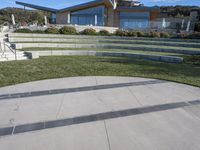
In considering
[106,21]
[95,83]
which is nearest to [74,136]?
[95,83]

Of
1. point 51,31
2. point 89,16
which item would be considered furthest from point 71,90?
point 89,16

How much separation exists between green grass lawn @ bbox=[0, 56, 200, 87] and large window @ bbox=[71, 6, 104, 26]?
75.0 feet

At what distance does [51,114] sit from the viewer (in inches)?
152

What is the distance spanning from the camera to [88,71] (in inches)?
291

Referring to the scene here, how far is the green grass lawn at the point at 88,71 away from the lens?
6.51 metres

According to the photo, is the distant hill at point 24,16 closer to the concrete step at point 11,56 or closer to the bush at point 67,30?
the bush at point 67,30

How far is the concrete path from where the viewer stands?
9.70 feet

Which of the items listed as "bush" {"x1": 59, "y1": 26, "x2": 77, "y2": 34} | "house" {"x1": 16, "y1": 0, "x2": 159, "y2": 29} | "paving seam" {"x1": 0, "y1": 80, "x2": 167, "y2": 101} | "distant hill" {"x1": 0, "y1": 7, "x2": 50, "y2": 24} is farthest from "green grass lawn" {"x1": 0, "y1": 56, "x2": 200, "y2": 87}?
"distant hill" {"x1": 0, "y1": 7, "x2": 50, "y2": 24}

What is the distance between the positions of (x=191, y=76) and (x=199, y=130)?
13.2ft

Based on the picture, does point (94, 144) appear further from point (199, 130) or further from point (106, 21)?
point (106, 21)

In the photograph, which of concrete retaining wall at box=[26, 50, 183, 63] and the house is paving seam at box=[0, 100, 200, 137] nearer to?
concrete retaining wall at box=[26, 50, 183, 63]

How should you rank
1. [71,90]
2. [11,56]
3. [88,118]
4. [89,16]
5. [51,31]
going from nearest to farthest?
[88,118]
[71,90]
[11,56]
[51,31]
[89,16]

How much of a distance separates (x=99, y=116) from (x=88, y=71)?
12.2 feet

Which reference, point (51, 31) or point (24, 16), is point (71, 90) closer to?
point (51, 31)
